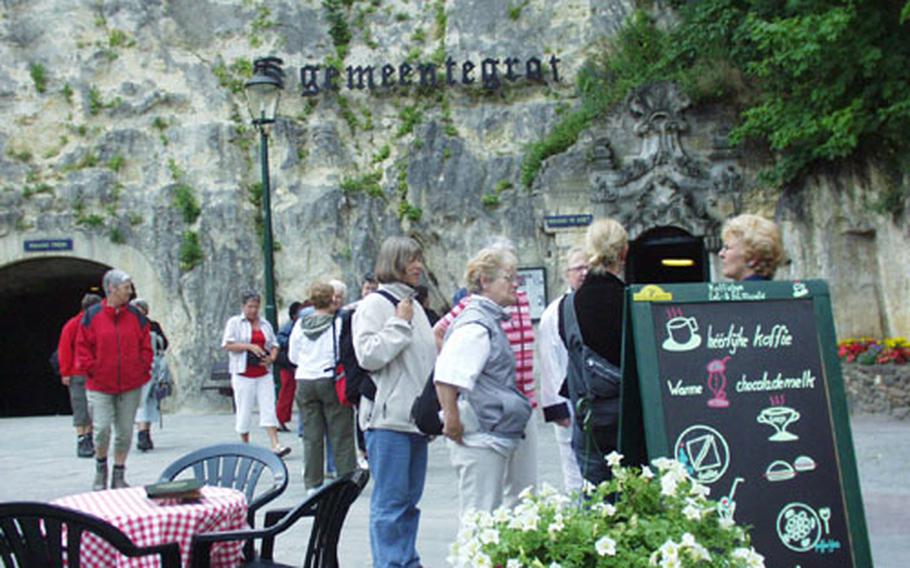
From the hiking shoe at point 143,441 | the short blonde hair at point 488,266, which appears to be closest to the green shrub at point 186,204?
the hiking shoe at point 143,441

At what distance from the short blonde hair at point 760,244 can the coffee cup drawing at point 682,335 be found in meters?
0.61

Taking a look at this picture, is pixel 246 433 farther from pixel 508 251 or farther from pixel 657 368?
pixel 657 368

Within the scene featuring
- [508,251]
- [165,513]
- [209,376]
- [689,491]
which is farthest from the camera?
[209,376]

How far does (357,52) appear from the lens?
19.8 meters

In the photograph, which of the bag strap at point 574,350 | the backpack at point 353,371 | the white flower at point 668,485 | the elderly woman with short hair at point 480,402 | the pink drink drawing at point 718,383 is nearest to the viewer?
the white flower at point 668,485

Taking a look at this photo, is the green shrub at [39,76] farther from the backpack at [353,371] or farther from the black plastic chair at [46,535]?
the black plastic chair at [46,535]

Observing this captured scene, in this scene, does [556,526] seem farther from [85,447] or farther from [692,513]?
[85,447]

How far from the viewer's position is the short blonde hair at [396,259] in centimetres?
552

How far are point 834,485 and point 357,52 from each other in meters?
17.0

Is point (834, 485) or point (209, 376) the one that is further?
point (209, 376)

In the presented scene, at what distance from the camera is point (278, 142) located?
19.2 m

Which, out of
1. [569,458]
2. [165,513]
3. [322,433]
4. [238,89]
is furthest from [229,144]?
[165,513]

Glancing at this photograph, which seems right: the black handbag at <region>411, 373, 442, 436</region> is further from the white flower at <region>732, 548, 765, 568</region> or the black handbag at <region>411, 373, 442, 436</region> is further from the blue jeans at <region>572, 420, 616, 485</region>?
the white flower at <region>732, 548, 765, 568</region>

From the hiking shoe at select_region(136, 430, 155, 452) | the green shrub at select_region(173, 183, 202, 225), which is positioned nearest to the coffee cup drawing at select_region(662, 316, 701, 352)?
the hiking shoe at select_region(136, 430, 155, 452)
